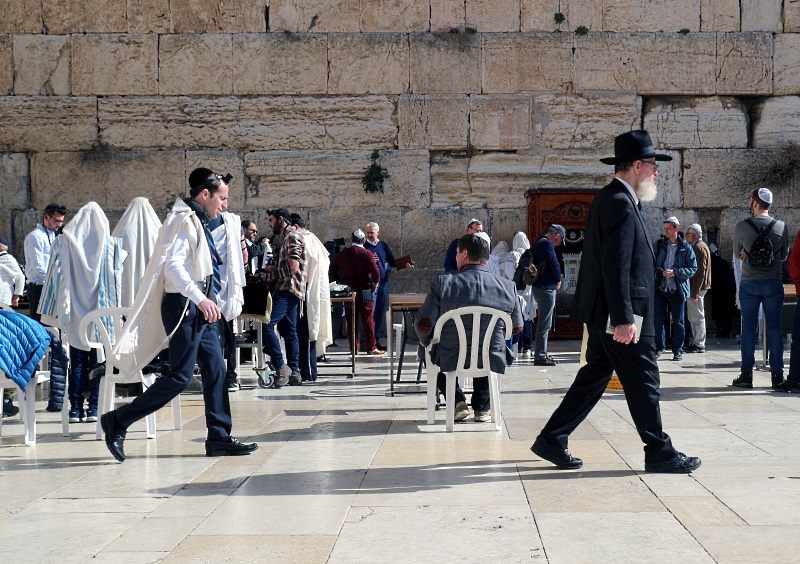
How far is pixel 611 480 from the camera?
4793mm

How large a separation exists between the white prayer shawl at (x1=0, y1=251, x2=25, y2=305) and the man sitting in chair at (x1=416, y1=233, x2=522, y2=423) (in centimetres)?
337

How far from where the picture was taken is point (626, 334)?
483 cm

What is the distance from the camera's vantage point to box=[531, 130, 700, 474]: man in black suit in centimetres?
491

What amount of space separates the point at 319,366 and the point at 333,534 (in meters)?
6.65

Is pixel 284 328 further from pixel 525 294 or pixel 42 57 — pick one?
pixel 42 57

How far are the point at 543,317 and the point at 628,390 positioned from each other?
18.9ft

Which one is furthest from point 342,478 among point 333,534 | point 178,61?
point 178,61

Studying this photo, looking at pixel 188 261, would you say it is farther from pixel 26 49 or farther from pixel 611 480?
pixel 26 49

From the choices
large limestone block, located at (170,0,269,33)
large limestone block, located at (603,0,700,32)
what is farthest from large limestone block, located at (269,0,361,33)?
large limestone block, located at (603,0,700,32)

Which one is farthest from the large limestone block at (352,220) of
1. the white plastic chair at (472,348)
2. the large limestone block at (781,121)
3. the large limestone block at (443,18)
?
the white plastic chair at (472,348)

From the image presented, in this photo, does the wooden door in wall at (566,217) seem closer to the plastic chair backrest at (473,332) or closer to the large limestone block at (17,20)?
the plastic chair backrest at (473,332)

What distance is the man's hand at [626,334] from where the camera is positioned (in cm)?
482

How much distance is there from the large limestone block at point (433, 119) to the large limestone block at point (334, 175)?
0.77 ft

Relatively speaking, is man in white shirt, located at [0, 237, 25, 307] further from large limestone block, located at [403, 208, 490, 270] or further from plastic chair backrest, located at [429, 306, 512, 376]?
large limestone block, located at [403, 208, 490, 270]
